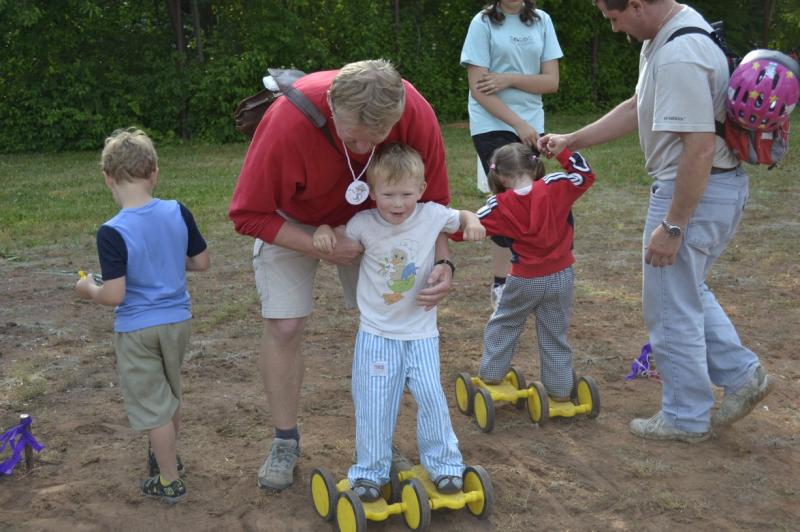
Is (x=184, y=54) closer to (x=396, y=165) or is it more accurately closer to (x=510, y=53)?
A: (x=510, y=53)

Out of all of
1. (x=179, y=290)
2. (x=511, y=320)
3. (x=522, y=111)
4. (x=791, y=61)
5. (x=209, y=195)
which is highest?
(x=791, y=61)

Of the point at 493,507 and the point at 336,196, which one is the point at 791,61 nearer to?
the point at 336,196

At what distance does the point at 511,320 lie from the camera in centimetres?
468

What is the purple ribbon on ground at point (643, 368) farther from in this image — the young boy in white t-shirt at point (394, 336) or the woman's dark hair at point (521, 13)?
the woman's dark hair at point (521, 13)

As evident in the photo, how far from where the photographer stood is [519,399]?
4828 mm

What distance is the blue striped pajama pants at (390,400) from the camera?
Answer: 3609 mm

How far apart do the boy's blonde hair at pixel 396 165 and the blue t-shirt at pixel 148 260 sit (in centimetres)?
86

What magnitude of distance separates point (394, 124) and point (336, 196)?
1.68ft

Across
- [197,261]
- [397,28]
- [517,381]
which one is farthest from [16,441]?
[397,28]

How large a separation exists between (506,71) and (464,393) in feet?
7.13

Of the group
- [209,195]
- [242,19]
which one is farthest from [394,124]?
[242,19]

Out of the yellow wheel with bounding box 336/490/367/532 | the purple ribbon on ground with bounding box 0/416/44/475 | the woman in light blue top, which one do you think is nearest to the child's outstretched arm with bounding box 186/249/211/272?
the purple ribbon on ground with bounding box 0/416/44/475

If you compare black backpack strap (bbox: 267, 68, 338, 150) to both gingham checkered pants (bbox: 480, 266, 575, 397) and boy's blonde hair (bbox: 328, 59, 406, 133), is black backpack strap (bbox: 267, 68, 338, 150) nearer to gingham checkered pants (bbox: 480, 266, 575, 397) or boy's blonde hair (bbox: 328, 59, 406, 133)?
boy's blonde hair (bbox: 328, 59, 406, 133)

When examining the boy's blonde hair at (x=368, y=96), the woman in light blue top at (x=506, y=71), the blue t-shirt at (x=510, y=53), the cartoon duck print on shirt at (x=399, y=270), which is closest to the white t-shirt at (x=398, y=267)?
the cartoon duck print on shirt at (x=399, y=270)
